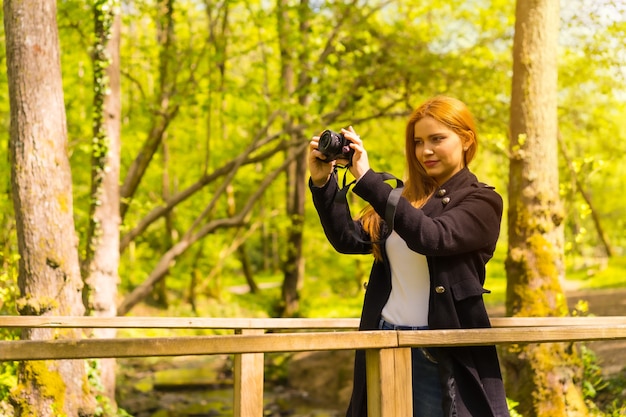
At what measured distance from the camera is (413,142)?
2.54 meters

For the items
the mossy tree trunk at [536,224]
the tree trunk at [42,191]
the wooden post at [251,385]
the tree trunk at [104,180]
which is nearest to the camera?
the wooden post at [251,385]

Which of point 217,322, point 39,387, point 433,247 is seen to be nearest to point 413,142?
point 433,247

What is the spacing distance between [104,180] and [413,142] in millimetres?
5612

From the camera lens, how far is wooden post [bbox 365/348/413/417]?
2336 millimetres

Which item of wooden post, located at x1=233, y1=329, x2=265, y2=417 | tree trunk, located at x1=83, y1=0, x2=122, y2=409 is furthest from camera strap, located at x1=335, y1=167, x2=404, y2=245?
tree trunk, located at x1=83, y1=0, x2=122, y2=409

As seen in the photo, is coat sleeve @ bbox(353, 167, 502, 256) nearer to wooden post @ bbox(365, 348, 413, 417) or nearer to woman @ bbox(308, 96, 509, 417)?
woman @ bbox(308, 96, 509, 417)

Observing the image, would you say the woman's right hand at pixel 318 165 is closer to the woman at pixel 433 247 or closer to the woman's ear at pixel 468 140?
the woman at pixel 433 247

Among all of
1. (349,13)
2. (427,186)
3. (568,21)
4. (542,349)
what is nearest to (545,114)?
(542,349)

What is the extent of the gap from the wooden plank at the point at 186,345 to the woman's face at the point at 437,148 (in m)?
0.59

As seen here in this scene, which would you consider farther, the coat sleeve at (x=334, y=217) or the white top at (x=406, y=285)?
the coat sleeve at (x=334, y=217)

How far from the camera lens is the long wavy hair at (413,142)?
2449 millimetres

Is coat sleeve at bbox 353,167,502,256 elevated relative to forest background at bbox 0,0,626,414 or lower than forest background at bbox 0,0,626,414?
lower

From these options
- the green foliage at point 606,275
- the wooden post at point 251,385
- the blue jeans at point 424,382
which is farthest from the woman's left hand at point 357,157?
the green foliage at point 606,275

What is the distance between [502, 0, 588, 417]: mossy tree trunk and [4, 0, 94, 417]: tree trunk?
132 inches
